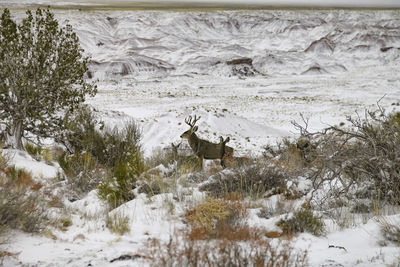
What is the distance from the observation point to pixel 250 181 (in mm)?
5117

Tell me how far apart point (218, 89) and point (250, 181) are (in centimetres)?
2520

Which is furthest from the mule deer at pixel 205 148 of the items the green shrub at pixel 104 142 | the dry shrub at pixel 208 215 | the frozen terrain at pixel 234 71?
the frozen terrain at pixel 234 71

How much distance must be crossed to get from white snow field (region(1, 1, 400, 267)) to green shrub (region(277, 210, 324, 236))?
0.35ft

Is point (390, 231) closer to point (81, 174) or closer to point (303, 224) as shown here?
point (303, 224)

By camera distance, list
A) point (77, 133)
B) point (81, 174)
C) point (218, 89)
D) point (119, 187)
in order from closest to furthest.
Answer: point (119, 187)
point (81, 174)
point (77, 133)
point (218, 89)

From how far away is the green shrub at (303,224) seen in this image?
3.32 m

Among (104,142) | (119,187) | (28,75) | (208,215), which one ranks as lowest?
(208,215)

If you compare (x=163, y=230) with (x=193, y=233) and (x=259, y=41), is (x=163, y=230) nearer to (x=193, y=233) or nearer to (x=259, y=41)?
(x=193, y=233)

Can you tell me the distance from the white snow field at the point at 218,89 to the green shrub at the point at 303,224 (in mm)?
108

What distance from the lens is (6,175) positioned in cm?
496

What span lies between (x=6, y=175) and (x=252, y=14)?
6989cm

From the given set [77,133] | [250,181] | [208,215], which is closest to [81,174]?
[250,181]

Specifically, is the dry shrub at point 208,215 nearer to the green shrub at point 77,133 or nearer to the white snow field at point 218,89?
the white snow field at point 218,89

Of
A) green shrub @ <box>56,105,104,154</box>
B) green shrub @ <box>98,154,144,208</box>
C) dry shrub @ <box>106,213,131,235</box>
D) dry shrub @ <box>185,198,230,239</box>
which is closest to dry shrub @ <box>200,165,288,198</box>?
green shrub @ <box>98,154,144,208</box>
